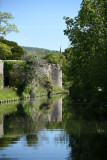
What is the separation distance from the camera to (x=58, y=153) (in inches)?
611

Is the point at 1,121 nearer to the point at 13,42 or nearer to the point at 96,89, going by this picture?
the point at 96,89

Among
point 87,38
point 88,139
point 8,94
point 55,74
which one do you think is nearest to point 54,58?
point 55,74

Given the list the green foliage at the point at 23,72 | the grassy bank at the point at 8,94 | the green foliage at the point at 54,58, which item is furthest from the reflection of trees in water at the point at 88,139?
the green foliage at the point at 54,58

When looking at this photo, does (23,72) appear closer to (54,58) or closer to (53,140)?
(53,140)

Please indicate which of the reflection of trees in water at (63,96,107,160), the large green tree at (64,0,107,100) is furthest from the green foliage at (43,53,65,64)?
the reflection of trees in water at (63,96,107,160)

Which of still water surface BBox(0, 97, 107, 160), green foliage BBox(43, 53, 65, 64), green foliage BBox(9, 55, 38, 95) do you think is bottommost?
still water surface BBox(0, 97, 107, 160)

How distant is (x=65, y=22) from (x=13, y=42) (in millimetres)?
51131

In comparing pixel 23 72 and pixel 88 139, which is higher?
pixel 23 72

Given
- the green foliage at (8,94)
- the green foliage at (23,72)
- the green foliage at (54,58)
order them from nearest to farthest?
1. the green foliage at (8,94)
2. the green foliage at (23,72)
3. the green foliage at (54,58)

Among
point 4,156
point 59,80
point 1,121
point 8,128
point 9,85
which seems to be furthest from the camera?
point 59,80

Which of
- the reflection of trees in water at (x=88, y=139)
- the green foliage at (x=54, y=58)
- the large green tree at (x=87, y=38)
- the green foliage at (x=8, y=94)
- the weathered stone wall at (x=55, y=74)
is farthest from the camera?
the green foliage at (x=54, y=58)

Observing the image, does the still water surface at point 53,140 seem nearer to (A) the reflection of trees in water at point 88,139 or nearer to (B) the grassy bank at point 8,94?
(A) the reflection of trees in water at point 88,139

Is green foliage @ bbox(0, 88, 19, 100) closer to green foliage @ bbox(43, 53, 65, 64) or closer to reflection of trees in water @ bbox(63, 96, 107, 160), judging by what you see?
reflection of trees in water @ bbox(63, 96, 107, 160)

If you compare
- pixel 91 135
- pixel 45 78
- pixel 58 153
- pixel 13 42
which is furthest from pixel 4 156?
pixel 13 42
